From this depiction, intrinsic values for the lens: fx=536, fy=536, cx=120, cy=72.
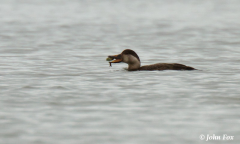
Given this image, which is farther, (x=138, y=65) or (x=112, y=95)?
(x=138, y=65)

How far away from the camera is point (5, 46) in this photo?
21.5 metres

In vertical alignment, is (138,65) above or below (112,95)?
above

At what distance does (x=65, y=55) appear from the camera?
18.6 meters

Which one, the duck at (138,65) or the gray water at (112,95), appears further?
the duck at (138,65)

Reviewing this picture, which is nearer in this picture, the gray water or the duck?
the gray water

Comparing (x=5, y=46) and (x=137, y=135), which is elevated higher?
(x=5, y=46)

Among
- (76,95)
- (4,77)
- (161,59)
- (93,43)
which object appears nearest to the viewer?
(76,95)

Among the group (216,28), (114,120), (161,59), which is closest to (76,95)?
(114,120)

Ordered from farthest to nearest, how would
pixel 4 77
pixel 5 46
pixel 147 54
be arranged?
pixel 5 46, pixel 147 54, pixel 4 77

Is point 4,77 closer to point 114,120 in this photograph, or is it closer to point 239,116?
point 114,120

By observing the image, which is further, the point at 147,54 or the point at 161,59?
the point at 147,54

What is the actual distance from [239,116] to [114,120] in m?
2.09

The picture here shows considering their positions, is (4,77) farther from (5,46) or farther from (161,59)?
(5,46)

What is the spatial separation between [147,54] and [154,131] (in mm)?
11508
